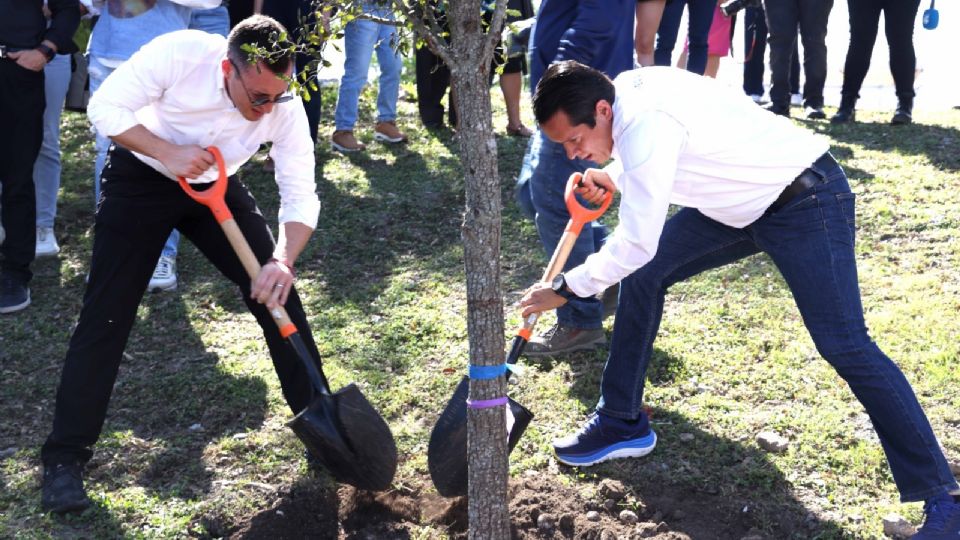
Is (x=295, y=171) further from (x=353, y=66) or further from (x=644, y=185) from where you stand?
(x=353, y=66)

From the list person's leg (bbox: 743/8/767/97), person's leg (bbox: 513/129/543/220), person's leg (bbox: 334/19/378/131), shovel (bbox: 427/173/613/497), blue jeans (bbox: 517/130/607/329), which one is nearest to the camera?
shovel (bbox: 427/173/613/497)

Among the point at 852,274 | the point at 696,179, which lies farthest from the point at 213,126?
the point at 852,274

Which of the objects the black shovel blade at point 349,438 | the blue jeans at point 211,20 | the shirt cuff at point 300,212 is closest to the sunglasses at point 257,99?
the shirt cuff at point 300,212

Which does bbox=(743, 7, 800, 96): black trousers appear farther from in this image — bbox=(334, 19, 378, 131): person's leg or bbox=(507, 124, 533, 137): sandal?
bbox=(334, 19, 378, 131): person's leg

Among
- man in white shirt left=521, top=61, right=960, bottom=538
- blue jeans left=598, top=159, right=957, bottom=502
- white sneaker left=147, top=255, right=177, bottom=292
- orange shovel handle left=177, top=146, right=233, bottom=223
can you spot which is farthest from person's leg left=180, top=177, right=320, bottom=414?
white sneaker left=147, top=255, right=177, bottom=292

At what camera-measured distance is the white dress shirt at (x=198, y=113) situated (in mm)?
3316

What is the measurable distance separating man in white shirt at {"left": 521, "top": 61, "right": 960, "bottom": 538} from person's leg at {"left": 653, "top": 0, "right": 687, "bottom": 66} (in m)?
4.17

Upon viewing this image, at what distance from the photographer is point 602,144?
3068 mm

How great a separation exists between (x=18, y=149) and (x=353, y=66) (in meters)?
2.56

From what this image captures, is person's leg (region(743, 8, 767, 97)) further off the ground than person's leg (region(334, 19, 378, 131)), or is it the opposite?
person's leg (region(743, 8, 767, 97))

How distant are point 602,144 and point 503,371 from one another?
79cm

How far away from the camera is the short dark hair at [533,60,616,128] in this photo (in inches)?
117

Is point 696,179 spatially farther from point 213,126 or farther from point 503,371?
point 213,126

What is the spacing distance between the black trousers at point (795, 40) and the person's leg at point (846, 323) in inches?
198
